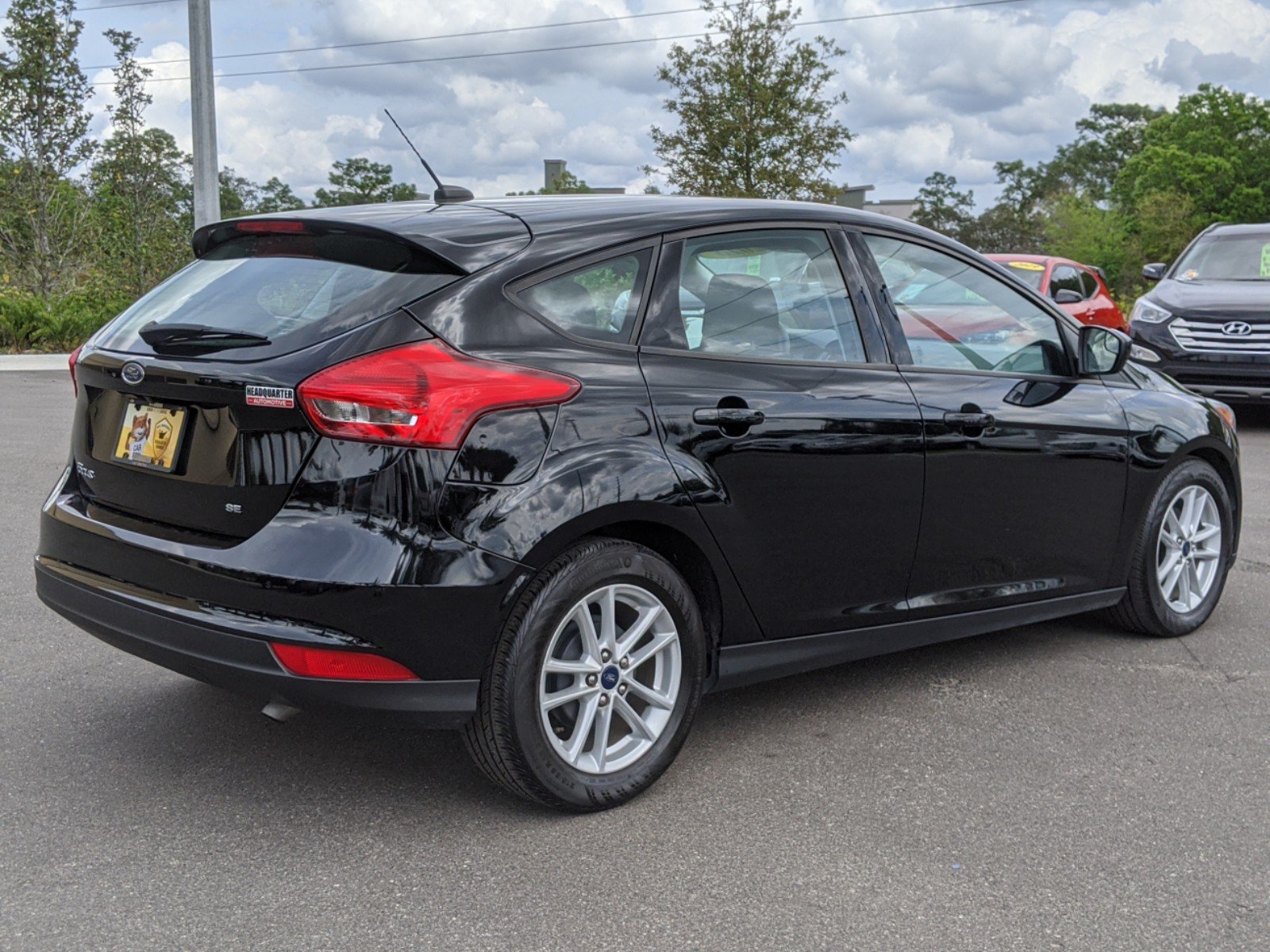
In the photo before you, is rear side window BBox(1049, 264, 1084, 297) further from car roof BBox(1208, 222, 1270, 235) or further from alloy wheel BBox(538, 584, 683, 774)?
alloy wheel BBox(538, 584, 683, 774)

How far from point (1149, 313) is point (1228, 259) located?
1.21 m

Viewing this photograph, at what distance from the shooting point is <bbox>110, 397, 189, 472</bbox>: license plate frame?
3.42 m

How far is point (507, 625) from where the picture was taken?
326 centimetres

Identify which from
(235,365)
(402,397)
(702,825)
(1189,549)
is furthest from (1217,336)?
(235,365)

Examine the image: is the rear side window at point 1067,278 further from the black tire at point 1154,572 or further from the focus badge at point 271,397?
the focus badge at point 271,397

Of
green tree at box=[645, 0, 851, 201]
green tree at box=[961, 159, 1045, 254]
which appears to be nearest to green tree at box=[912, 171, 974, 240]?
green tree at box=[961, 159, 1045, 254]

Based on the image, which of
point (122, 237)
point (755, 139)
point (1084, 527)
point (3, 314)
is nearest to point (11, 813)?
point (1084, 527)

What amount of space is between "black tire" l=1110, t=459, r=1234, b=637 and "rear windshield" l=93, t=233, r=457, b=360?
3.09 m

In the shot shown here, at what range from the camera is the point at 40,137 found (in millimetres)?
22516

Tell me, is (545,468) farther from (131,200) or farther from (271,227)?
(131,200)

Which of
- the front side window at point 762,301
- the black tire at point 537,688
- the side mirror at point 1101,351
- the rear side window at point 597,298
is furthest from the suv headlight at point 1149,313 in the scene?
the black tire at point 537,688

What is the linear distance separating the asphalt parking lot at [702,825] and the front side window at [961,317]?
3.75 feet

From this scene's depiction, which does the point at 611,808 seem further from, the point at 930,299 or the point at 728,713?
the point at 930,299

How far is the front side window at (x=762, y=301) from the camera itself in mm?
3739
